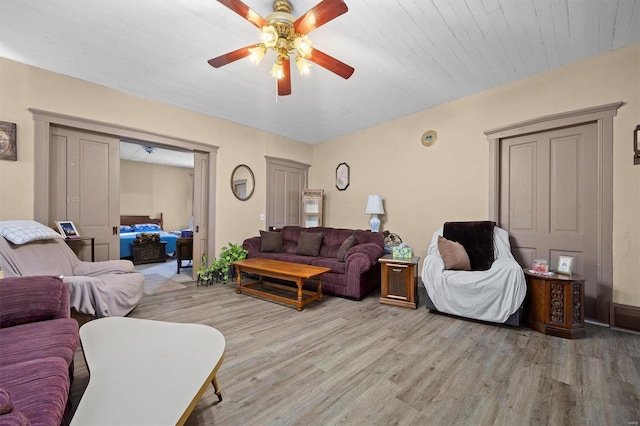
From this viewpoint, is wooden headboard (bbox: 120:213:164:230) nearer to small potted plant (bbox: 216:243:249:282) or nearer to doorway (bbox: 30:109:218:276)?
doorway (bbox: 30:109:218:276)

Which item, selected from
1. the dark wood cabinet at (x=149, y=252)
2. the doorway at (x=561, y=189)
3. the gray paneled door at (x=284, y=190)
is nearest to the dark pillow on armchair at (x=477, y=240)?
the doorway at (x=561, y=189)

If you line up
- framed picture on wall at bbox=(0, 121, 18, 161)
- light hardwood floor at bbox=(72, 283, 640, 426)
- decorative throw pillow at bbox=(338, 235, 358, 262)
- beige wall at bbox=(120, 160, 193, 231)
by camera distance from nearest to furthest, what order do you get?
light hardwood floor at bbox=(72, 283, 640, 426) → framed picture on wall at bbox=(0, 121, 18, 161) → decorative throw pillow at bbox=(338, 235, 358, 262) → beige wall at bbox=(120, 160, 193, 231)

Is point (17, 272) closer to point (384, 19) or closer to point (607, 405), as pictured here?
point (384, 19)

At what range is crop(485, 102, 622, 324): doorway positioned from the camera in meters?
2.75

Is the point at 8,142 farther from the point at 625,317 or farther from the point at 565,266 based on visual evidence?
the point at 625,317

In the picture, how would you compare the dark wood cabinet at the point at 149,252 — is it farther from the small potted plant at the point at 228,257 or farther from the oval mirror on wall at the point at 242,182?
the oval mirror on wall at the point at 242,182

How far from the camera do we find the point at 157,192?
8500 millimetres

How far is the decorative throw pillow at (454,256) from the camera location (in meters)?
3.01

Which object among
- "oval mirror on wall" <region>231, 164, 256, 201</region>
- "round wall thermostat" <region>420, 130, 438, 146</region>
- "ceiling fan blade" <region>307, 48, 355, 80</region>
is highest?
"ceiling fan blade" <region>307, 48, 355, 80</region>

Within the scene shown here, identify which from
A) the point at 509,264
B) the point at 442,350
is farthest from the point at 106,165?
the point at 509,264

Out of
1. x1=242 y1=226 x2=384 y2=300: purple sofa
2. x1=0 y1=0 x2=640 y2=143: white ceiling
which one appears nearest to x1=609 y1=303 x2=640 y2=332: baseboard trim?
x1=242 y1=226 x2=384 y2=300: purple sofa

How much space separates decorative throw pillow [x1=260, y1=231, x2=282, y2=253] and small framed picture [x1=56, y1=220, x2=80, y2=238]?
2474mm

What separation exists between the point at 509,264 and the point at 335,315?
1891mm

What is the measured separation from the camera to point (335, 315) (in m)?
2.97
